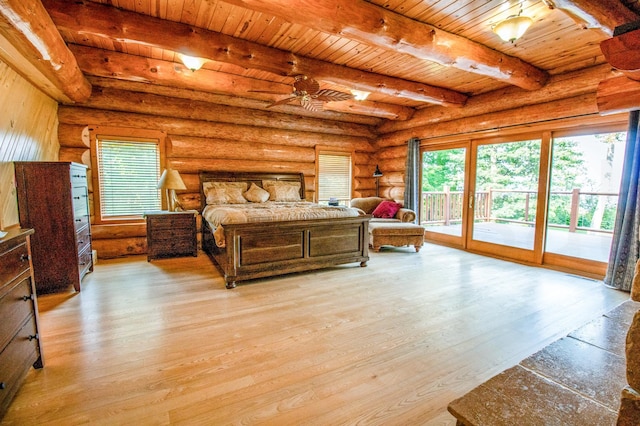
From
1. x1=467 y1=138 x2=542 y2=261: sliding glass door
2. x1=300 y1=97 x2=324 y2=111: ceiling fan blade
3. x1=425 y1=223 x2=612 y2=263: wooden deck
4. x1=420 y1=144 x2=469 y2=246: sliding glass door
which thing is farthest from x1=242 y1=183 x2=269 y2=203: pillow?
x1=425 y1=223 x2=612 y2=263: wooden deck

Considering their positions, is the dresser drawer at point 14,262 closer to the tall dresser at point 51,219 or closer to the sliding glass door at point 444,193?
the tall dresser at point 51,219

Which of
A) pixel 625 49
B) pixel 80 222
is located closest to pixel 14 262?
pixel 80 222

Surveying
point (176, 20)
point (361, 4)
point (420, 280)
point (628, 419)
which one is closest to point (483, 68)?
point (361, 4)

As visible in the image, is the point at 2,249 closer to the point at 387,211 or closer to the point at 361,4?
the point at 361,4

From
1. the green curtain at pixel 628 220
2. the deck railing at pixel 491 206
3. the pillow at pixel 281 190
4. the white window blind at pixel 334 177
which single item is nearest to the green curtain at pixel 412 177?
the deck railing at pixel 491 206

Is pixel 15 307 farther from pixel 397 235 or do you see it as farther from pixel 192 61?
pixel 397 235

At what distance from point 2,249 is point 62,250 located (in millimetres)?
2103

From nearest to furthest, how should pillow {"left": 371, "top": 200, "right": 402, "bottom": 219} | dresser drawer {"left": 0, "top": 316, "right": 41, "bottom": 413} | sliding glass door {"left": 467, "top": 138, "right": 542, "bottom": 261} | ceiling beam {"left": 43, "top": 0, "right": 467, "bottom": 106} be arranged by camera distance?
dresser drawer {"left": 0, "top": 316, "right": 41, "bottom": 413} < ceiling beam {"left": 43, "top": 0, "right": 467, "bottom": 106} < sliding glass door {"left": 467, "top": 138, "right": 542, "bottom": 261} < pillow {"left": 371, "top": 200, "right": 402, "bottom": 219}

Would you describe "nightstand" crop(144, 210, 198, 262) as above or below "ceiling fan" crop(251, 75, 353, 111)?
below

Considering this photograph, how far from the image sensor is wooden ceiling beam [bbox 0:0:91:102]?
229 cm

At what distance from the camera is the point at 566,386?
118 cm

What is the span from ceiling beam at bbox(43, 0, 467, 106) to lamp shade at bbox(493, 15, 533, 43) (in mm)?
2012

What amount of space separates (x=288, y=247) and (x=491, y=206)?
165 inches

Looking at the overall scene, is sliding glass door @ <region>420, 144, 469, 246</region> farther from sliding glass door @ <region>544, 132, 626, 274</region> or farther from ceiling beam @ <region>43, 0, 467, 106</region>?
ceiling beam @ <region>43, 0, 467, 106</region>
